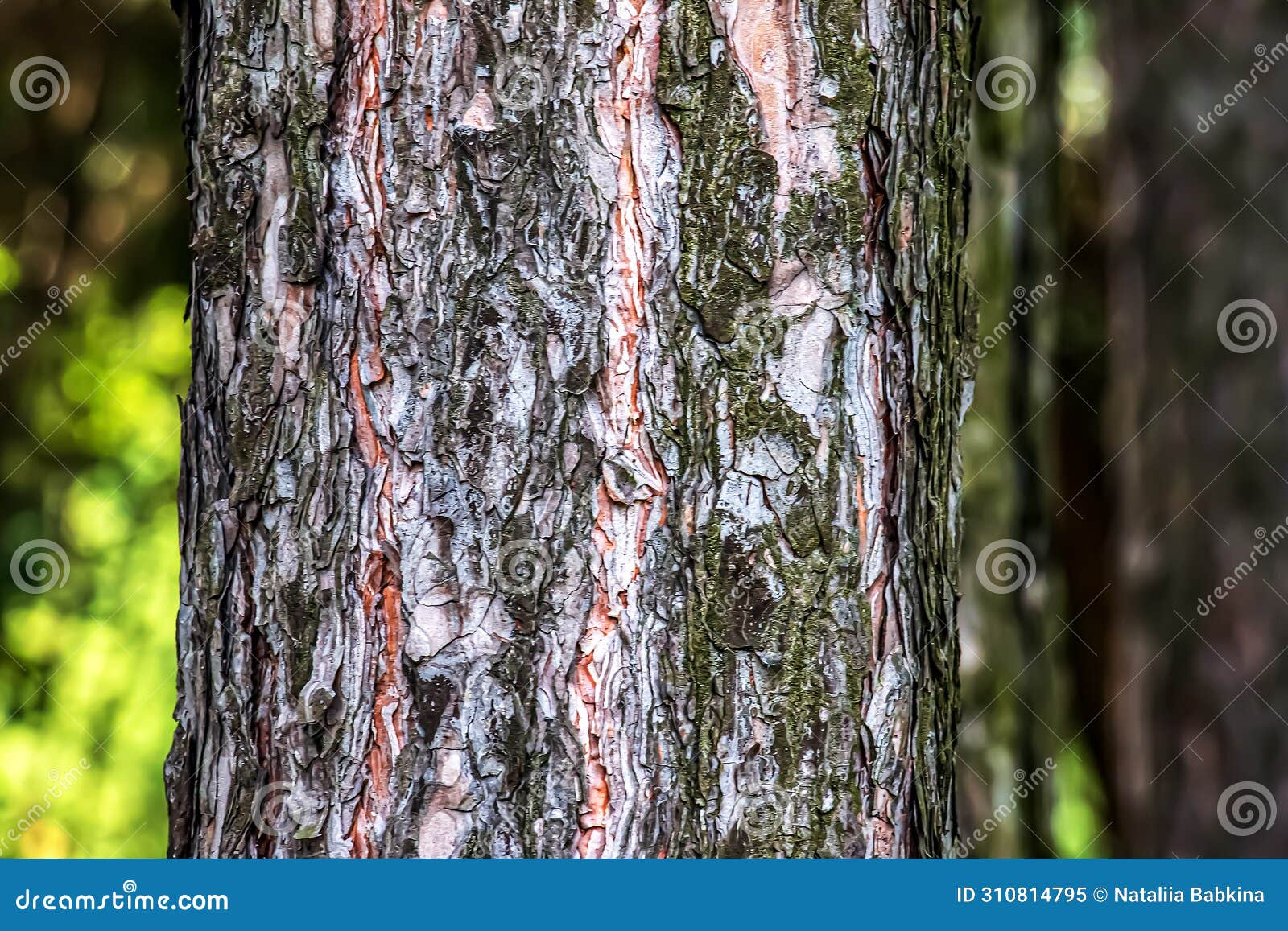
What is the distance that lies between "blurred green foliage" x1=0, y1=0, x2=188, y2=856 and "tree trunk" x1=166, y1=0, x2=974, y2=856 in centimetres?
95

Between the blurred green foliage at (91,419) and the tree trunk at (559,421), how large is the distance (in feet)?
3.11

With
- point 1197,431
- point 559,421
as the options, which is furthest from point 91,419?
point 1197,431

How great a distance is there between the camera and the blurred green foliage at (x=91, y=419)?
A: 1526 mm

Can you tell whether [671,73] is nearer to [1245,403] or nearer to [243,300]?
[243,300]

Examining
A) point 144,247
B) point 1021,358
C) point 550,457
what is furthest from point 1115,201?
point 144,247

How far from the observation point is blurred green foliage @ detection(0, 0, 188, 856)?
153 cm

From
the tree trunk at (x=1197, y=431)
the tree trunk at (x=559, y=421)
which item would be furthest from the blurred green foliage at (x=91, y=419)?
the tree trunk at (x=1197, y=431)

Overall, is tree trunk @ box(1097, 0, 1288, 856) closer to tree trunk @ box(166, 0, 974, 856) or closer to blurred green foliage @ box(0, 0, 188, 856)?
tree trunk @ box(166, 0, 974, 856)

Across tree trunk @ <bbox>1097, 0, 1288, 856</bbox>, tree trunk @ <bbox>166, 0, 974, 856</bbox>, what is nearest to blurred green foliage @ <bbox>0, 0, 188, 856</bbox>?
tree trunk @ <bbox>166, 0, 974, 856</bbox>

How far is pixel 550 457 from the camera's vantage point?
639mm

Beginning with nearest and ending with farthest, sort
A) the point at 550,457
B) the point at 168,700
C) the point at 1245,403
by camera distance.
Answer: the point at 550,457
the point at 1245,403
the point at 168,700

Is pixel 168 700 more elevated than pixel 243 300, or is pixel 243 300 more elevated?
pixel 243 300

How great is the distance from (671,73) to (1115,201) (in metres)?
1.11

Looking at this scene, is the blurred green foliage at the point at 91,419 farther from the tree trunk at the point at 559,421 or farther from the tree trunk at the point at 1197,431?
the tree trunk at the point at 1197,431
